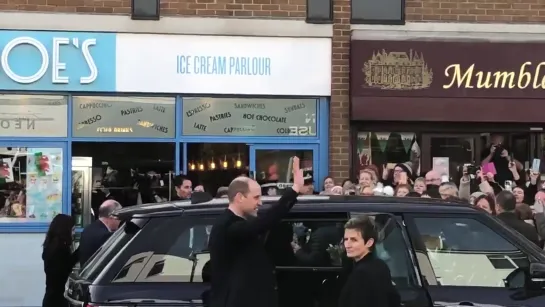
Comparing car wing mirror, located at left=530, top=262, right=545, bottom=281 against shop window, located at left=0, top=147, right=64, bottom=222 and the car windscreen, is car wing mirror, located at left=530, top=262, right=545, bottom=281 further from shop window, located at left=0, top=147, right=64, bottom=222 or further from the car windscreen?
shop window, located at left=0, top=147, right=64, bottom=222

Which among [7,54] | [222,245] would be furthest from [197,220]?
[7,54]

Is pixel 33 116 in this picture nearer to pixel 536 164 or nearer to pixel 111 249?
pixel 111 249

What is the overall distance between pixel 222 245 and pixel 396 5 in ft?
22.3

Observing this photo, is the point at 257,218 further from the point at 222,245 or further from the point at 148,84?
the point at 148,84

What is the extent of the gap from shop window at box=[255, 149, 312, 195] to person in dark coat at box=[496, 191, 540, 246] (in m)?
3.61

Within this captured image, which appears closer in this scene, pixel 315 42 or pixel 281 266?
pixel 281 266

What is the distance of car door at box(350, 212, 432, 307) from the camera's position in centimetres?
422

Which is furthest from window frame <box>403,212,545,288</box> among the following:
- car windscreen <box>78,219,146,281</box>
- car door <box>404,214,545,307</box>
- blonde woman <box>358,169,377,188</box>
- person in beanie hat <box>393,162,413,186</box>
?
person in beanie hat <box>393,162,413,186</box>

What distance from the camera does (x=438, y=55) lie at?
9594 millimetres

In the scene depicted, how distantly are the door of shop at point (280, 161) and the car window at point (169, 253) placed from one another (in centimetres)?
529

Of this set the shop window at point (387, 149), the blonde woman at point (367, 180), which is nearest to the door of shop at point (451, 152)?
the shop window at point (387, 149)

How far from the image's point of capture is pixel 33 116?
9.30m

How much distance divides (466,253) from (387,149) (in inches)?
218

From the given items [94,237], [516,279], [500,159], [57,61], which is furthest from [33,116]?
[516,279]
